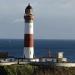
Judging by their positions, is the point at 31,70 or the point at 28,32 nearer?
the point at 31,70

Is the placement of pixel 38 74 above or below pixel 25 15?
below

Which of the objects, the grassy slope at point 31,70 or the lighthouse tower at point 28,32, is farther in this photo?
the lighthouse tower at point 28,32

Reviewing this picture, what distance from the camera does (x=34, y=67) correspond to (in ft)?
199

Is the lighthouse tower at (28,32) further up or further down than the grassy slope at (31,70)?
further up

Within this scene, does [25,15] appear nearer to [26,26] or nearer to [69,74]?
[26,26]

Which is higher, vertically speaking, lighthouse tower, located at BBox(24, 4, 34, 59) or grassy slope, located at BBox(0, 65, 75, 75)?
lighthouse tower, located at BBox(24, 4, 34, 59)

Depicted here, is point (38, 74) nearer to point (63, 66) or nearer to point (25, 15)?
point (63, 66)

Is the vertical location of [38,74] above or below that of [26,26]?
below

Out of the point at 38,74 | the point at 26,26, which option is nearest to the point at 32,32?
the point at 26,26

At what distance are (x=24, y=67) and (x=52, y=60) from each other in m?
3.98

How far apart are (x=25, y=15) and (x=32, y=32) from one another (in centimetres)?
207

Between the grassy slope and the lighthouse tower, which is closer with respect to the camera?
the grassy slope

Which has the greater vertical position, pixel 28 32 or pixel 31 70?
pixel 28 32

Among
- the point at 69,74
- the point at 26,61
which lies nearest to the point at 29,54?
the point at 26,61
